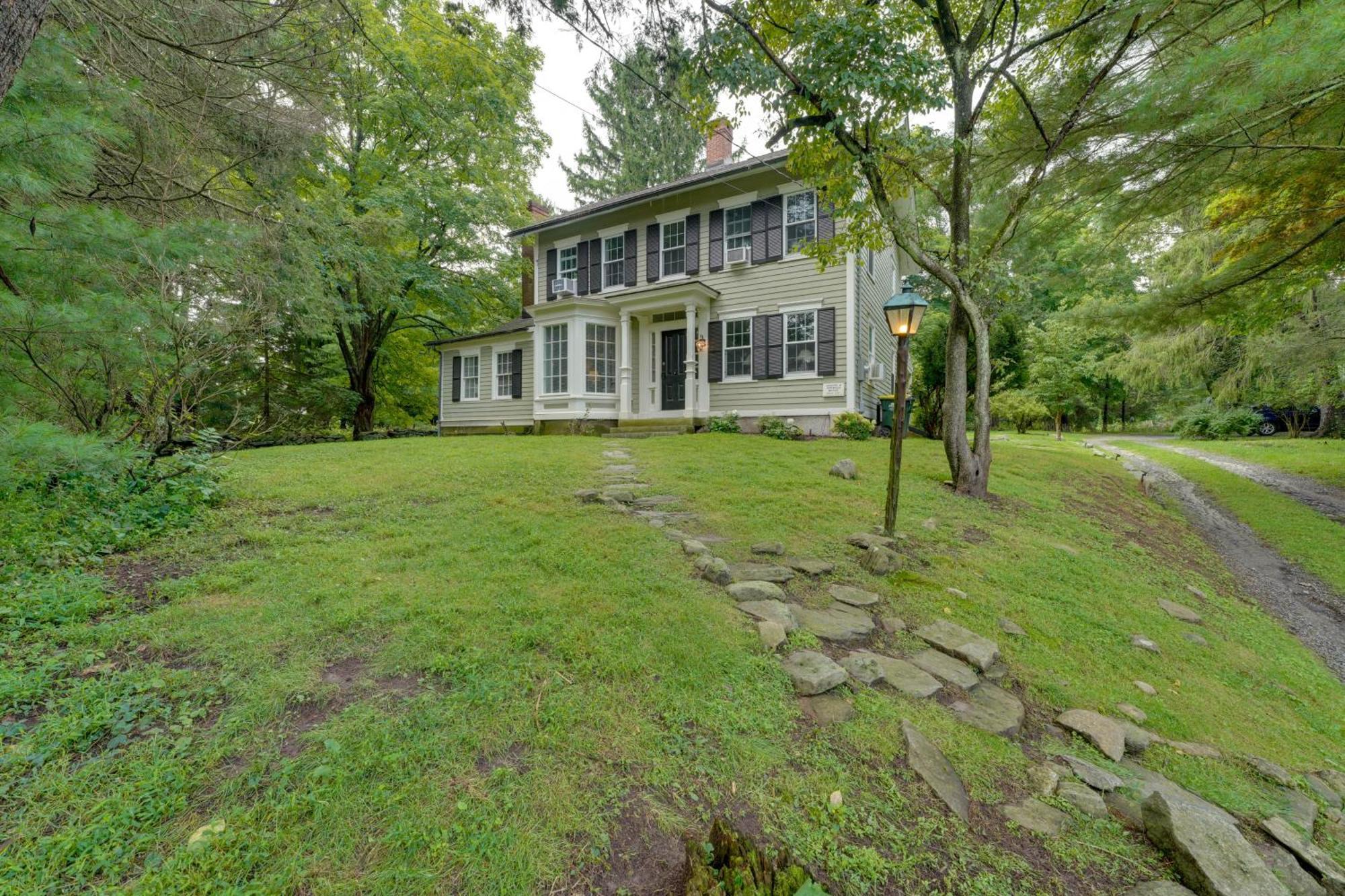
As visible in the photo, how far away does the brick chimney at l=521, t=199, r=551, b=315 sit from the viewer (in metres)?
14.2

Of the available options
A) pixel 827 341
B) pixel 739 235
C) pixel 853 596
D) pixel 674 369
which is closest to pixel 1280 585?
pixel 853 596

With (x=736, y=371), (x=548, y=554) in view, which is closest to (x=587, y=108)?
(x=548, y=554)

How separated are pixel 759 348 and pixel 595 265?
519 centimetres

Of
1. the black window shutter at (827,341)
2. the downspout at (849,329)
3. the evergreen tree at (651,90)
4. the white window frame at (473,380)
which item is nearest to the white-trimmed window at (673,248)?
the black window shutter at (827,341)

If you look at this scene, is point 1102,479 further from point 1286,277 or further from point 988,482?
point 1286,277

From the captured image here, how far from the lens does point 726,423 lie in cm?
1089

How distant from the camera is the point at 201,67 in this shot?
4.38 m

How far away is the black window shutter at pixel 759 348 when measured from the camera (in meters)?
10.8

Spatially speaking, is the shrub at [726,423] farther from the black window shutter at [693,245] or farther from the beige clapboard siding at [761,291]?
the black window shutter at [693,245]

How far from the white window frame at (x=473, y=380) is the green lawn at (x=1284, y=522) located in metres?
15.7

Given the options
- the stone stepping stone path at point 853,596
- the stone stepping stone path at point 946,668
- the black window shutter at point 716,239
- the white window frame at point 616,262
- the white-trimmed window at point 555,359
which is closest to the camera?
the stone stepping stone path at point 946,668

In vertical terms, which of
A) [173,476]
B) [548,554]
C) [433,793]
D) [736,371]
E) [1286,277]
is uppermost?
[1286,277]

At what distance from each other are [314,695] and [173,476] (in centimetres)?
373

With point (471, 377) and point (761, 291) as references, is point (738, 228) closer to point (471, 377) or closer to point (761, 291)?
point (761, 291)
